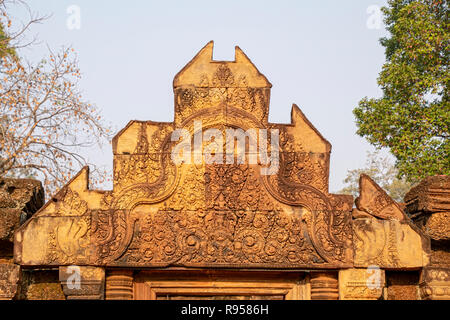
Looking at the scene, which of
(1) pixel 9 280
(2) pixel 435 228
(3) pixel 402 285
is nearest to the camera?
(1) pixel 9 280

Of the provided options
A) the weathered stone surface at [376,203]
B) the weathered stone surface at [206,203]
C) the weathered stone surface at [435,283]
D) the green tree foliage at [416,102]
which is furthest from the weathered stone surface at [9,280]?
the green tree foliage at [416,102]

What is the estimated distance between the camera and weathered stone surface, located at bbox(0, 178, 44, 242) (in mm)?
7148

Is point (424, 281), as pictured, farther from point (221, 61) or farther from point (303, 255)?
point (221, 61)

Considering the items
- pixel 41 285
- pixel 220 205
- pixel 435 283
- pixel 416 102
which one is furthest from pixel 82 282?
pixel 416 102

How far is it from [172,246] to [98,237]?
0.84 m

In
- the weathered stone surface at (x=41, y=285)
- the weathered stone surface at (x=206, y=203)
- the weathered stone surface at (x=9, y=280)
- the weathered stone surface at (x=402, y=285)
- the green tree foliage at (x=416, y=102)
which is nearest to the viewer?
the weathered stone surface at (x=9, y=280)

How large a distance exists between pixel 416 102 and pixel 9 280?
11771mm

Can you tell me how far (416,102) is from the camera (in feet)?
52.3

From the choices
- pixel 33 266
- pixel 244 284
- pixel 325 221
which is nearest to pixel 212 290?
pixel 244 284

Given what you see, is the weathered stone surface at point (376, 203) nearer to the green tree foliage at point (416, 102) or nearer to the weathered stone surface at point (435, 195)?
the weathered stone surface at point (435, 195)

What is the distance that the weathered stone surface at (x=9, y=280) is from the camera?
22.8ft

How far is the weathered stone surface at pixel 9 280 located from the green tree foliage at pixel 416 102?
1050 centimetres

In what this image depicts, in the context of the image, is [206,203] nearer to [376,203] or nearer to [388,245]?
[376,203]

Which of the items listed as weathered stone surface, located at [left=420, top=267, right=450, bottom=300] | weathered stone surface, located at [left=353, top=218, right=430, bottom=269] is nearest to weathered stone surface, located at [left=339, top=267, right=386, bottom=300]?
weathered stone surface, located at [left=353, top=218, right=430, bottom=269]
